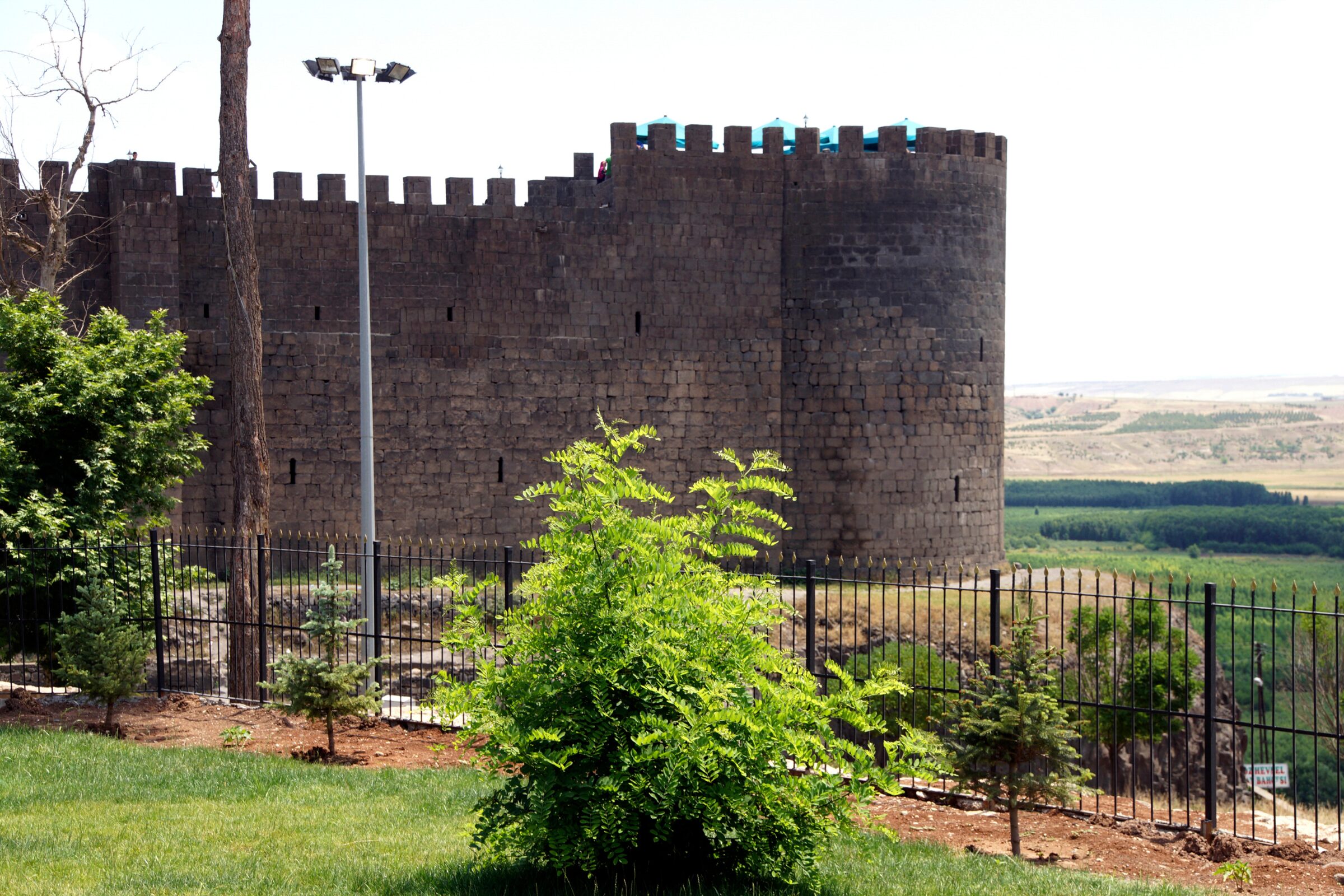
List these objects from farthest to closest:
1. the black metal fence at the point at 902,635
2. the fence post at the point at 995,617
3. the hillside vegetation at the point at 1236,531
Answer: the hillside vegetation at the point at 1236,531 < the black metal fence at the point at 902,635 < the fence post at the point at 995,617

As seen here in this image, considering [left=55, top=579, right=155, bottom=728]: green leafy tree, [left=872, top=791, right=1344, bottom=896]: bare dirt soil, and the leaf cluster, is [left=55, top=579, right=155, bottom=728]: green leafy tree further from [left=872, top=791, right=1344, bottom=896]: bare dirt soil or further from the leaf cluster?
the leaf cluster

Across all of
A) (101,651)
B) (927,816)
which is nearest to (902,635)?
(927,816)

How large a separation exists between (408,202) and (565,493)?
16.4 m

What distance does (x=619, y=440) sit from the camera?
25.3ft

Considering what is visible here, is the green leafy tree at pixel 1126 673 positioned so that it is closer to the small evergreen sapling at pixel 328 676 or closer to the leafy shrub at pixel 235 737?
the small evergreen sapling at pixel 328 676

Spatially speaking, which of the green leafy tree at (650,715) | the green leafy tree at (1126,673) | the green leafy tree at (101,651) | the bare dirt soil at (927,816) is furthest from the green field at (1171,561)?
the green leafy tree at (650,715)

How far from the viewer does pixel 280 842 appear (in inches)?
332

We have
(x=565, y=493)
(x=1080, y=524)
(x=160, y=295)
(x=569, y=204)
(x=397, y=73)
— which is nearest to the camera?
(x=565, y=493)

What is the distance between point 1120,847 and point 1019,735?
4.34 feet

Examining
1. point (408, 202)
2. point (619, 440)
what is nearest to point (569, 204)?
point (408, 202)

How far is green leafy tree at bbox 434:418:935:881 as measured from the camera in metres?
6.96

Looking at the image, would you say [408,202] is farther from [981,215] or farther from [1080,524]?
[1080,524]

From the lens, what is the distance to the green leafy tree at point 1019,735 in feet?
29.5

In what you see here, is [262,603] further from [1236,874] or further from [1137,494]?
[1137,494]
